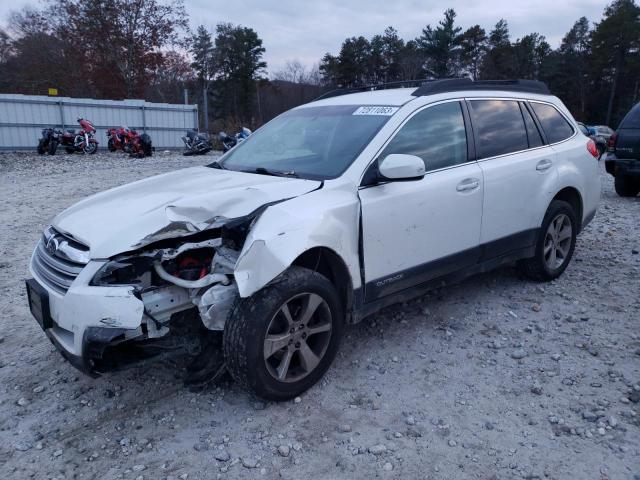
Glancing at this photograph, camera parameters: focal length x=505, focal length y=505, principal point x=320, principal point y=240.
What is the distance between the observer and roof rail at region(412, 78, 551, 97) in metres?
3.85

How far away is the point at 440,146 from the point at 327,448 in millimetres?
2279

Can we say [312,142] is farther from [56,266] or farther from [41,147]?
[41,147]

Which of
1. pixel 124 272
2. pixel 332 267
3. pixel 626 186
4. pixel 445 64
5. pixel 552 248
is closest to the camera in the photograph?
pixel 124 272

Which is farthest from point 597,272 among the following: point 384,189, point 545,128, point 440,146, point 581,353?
point 384,189

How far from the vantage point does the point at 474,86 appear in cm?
423

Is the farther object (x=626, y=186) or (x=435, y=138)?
(x=626, y=186)

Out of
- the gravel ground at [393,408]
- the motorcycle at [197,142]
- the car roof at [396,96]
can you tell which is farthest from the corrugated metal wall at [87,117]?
the car roof at [396,96]

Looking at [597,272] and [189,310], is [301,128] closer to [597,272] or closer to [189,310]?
[189,310]

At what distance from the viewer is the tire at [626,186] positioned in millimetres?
9367

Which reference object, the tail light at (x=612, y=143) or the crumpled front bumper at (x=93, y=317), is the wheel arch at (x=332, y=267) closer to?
the crumpled front bumper at (x=93, y=317)

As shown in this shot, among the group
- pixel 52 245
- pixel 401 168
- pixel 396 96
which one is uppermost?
pixel 396 96

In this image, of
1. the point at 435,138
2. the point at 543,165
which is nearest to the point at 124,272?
the point at 435,138

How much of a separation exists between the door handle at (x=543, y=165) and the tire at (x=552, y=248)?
1.19 feet

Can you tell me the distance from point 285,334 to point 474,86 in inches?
107
